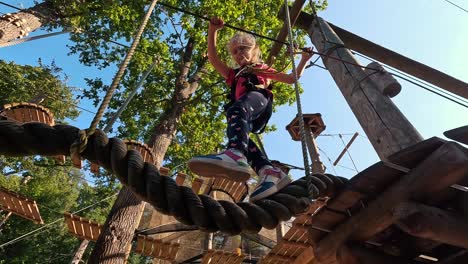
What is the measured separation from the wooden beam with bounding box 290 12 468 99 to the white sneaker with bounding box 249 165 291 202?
2.18 meters

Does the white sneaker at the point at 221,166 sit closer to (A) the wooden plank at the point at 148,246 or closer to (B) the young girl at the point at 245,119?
(B) the young girl at the point at 245,119

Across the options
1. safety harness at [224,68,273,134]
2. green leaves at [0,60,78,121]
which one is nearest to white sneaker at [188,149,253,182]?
safety harness at [224,68,273,134]

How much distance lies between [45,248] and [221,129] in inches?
720

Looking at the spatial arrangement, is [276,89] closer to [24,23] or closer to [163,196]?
[24,23]

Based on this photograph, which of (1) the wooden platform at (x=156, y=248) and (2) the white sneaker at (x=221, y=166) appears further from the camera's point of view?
(1) the wooden platform at (x=156, y=248)

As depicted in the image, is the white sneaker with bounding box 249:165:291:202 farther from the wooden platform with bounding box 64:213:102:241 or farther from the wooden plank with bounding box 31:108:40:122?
the wooden platform with bounding box 64:213:102:241

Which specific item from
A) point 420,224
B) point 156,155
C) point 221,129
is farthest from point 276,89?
point 420,224

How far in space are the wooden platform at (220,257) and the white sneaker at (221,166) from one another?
3078 millimetres

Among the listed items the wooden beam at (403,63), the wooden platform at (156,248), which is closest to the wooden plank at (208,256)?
the wooden platform at (156,248)

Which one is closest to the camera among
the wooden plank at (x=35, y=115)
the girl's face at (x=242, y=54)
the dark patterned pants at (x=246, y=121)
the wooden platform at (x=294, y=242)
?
the dark patterned pants at (x=246, y=121)

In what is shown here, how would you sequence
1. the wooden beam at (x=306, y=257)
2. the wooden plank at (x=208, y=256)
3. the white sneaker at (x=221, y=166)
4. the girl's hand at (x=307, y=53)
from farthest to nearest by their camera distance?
the wooden plank at (x=208, y=256) → the wooden beam at (x=306, y=257) → the girl's hand at (x=307, y=53) → the white sneaker at (x=221, y=166)

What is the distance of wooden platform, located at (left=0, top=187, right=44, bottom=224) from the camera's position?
4.84 m

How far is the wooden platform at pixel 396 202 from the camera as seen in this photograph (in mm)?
1756

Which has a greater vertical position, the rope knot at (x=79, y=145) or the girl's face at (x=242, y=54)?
the girl's face at (x=242, y=54)
